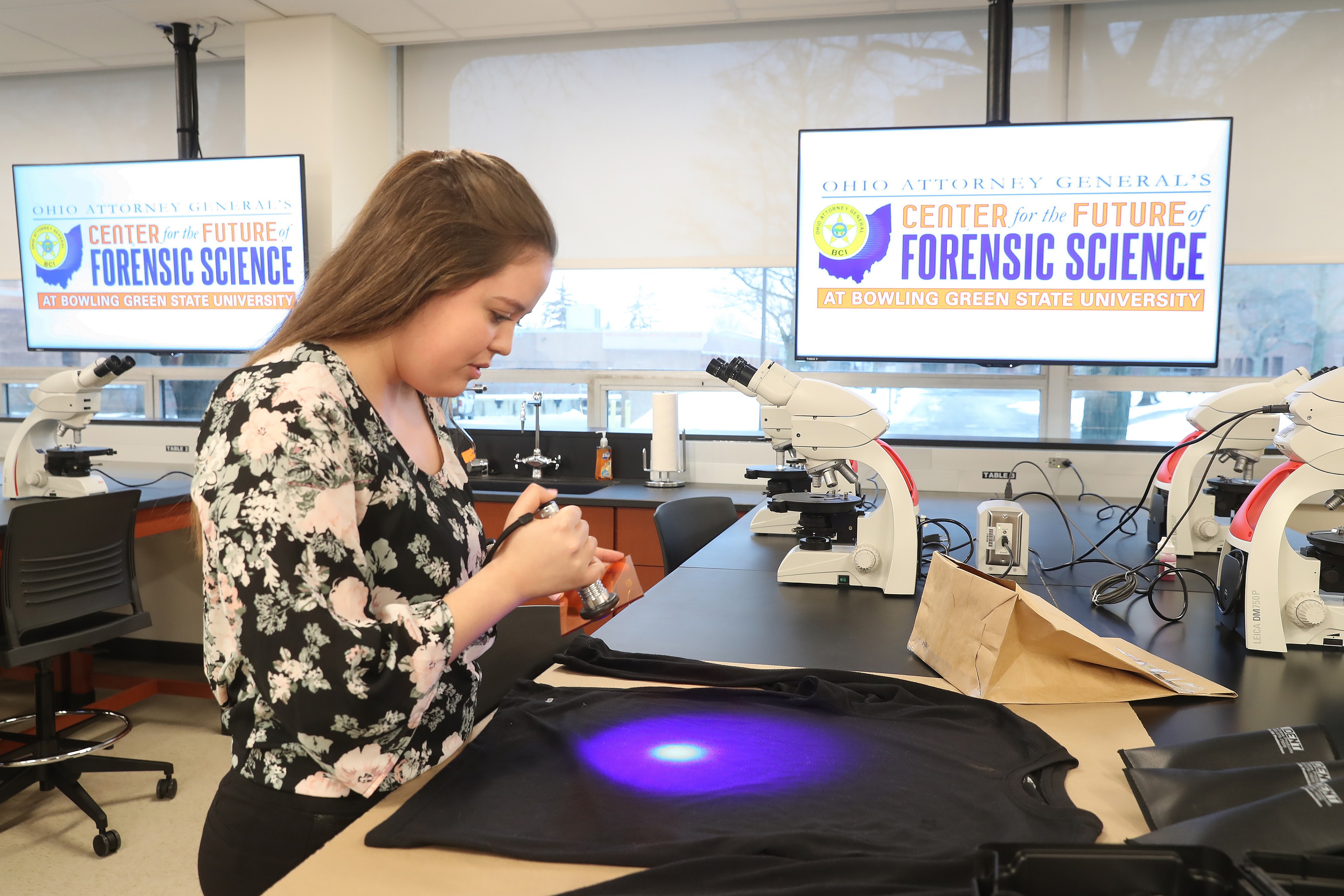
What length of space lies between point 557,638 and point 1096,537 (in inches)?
66.6

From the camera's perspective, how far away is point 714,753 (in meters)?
1.04

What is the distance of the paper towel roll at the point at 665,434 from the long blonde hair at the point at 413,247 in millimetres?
2717

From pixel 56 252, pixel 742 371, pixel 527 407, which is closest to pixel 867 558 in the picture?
pixel 742 371

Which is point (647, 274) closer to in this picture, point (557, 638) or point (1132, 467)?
point (1132, 467)

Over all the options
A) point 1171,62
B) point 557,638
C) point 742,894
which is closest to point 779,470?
point 557,638

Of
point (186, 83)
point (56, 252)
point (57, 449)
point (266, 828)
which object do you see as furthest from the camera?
point (56, 252)

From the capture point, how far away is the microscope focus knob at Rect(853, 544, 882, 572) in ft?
6.26

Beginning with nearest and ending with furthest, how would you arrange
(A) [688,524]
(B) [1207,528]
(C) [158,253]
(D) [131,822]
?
(B) [1207,528], (D) [131,822], (A) [688,524], (C) [158,253]

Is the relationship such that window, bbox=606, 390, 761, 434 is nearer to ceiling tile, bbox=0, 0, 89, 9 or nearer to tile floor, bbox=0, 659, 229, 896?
tile floor, bbox=0, 659, 229, 896

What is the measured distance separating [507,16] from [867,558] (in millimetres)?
2938

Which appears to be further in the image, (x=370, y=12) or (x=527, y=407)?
(x=527, y=407)

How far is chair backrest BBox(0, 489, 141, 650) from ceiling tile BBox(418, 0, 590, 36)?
2249 mm

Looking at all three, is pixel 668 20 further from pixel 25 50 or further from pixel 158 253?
pixel 25 50

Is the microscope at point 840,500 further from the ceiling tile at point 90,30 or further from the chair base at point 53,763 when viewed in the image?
the ceiling tile at point 90,30
